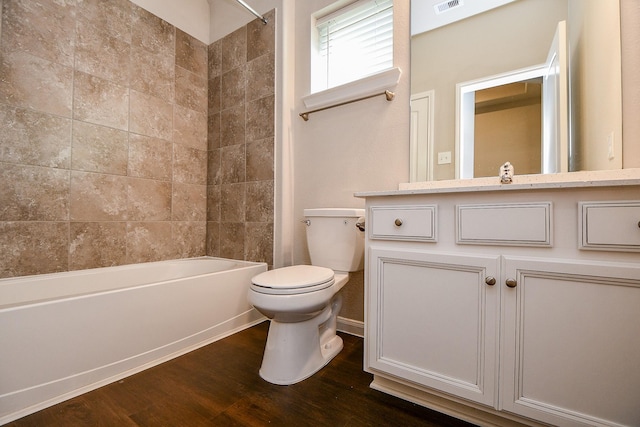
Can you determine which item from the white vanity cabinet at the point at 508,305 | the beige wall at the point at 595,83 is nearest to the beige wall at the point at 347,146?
the white vanity cabinet at the point at 508,305

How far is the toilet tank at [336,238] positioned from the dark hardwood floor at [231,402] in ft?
1.71

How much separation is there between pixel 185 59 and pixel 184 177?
97 centimetres

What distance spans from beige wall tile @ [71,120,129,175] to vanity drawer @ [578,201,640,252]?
240cm

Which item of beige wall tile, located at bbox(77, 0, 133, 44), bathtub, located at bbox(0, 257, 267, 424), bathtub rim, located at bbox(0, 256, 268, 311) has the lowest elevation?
bathtub, located at bbox(0, 257, 267, 424)

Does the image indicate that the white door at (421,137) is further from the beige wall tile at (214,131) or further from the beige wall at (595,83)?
the beige wall tile at (214,131)

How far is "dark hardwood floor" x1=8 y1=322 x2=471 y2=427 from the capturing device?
39.3 inches

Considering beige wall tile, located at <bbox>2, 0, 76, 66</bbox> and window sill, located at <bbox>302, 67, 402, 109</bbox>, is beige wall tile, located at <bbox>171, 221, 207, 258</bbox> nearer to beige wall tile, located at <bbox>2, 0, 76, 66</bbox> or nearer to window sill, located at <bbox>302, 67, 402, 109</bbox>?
beige wall tile, located at <bbox>2, 0, 76, 66</bbox>

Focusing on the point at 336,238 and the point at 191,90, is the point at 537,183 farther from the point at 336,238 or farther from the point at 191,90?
the point at 191,90

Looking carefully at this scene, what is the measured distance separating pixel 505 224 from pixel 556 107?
69 centimetres

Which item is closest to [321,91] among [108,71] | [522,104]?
[522,104]

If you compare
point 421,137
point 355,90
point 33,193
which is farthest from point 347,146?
point 33,193

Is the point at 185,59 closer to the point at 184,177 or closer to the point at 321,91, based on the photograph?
the point at 184,177

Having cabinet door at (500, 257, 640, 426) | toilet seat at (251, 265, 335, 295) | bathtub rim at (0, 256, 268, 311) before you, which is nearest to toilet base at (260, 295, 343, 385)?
toilet seat at (251, 265, 335, 295)

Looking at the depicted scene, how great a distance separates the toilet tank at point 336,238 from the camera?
1.52 meters
